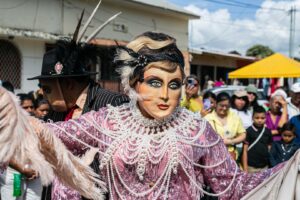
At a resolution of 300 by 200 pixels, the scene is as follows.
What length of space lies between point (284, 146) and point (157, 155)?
3.42 meters

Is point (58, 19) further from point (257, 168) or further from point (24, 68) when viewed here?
point (257, 168)

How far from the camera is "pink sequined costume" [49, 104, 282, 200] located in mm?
2227

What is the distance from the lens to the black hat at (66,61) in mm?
2807

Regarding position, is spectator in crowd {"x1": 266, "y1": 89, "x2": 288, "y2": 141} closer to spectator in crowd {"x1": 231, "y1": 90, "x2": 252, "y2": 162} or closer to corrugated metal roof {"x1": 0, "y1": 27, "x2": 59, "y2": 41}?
spectator in crowd {"x1": 231, "y1": 90, "x2": 252, "y2": 162}

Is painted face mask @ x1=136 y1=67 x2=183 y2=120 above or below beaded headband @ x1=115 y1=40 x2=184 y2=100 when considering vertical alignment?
below

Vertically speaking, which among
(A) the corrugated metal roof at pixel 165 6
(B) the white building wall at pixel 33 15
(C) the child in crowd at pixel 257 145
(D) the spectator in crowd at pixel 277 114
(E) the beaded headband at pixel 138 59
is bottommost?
(C) the child in crowd at pixel 257 145

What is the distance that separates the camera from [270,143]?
5.61 m

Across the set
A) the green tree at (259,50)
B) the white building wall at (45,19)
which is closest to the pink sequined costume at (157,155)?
the white building wall at (45,19)

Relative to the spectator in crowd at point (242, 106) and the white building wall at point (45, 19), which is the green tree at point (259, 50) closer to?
the white building wall at point (45, 19)

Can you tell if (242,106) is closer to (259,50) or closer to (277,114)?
(277,114)

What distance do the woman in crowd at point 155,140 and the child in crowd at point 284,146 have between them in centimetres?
306

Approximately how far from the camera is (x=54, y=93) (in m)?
2.83

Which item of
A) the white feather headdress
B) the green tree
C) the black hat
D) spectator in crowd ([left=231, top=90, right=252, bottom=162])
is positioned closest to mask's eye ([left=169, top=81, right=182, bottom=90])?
the white feather headdress

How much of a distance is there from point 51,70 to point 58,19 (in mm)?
7854
